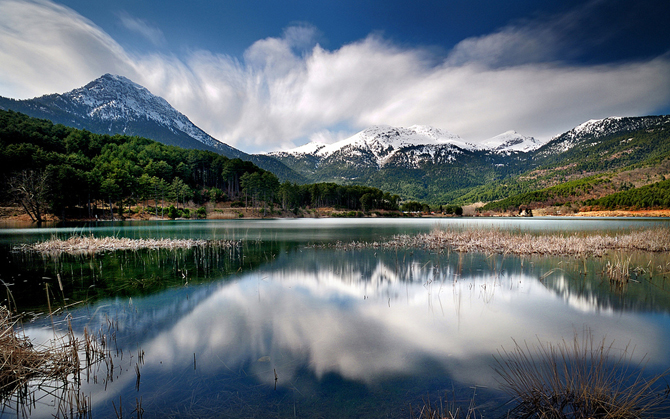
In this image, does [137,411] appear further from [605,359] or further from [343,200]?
[343,200]

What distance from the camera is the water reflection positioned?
4938 millimetres

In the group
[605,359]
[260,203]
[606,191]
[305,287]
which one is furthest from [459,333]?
[606,191]

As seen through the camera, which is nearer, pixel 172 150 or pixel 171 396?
pixel 171 396

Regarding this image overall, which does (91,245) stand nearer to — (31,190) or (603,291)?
(603,291)

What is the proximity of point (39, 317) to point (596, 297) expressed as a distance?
59.1 ft

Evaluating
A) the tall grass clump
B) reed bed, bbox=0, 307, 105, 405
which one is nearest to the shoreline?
reed bed, bbox=0, 307, 105, 405

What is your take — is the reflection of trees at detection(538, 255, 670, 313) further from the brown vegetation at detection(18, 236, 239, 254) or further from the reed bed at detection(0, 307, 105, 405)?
the brown vegetation at detection(18, 236, 239, 254)

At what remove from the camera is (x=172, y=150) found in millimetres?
120062

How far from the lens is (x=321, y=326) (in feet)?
25.0

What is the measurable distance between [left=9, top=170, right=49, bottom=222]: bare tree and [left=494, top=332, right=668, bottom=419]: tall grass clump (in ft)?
246

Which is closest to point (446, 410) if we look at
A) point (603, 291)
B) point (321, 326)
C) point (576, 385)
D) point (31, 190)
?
point (576, 385)

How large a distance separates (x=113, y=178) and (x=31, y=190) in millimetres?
18119

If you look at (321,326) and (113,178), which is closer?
(321,326)

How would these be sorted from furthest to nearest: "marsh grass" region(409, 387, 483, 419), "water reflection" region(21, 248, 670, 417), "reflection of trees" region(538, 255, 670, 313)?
1. "reflection of trees" region(538, 255, 670, 313)
2. "water reflection" region(21, 248, 670, 417)
3. "marsh grass" region(409, 387, 483, 419)
